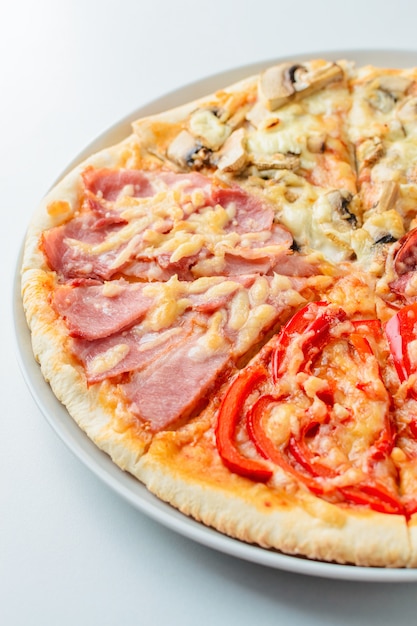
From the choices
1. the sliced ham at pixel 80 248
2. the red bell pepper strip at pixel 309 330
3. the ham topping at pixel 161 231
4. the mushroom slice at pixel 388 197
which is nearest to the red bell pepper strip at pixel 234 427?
the red bell pepper strip at pixel 309 330

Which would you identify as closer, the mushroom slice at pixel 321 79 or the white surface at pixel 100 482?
the white surface at pixel 100 482

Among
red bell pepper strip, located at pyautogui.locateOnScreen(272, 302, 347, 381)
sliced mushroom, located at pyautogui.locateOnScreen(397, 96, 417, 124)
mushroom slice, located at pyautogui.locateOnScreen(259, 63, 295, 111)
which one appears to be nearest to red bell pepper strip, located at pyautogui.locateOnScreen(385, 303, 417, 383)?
red bell pepper strip, located at pyautogui.locateOnScreen(272, 302, 347, 381)

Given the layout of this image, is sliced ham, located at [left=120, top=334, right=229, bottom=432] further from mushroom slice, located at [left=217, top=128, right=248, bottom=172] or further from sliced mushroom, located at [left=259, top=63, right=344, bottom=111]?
sliced mushroom, located at [left=259, top=63, right=344, bottom=111]

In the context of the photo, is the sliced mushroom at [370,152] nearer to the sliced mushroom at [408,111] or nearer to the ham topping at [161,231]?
the sliced mushroom at [408,111]

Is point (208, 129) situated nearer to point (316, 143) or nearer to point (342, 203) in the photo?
point (316, 143)

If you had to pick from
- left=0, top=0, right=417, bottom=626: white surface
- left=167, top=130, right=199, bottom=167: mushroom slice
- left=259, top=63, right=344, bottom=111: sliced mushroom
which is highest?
left=259, top=63, right=344, bottom=111: sliced mushroom

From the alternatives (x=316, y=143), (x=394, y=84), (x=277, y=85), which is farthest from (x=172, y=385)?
(x=394, y=84)
